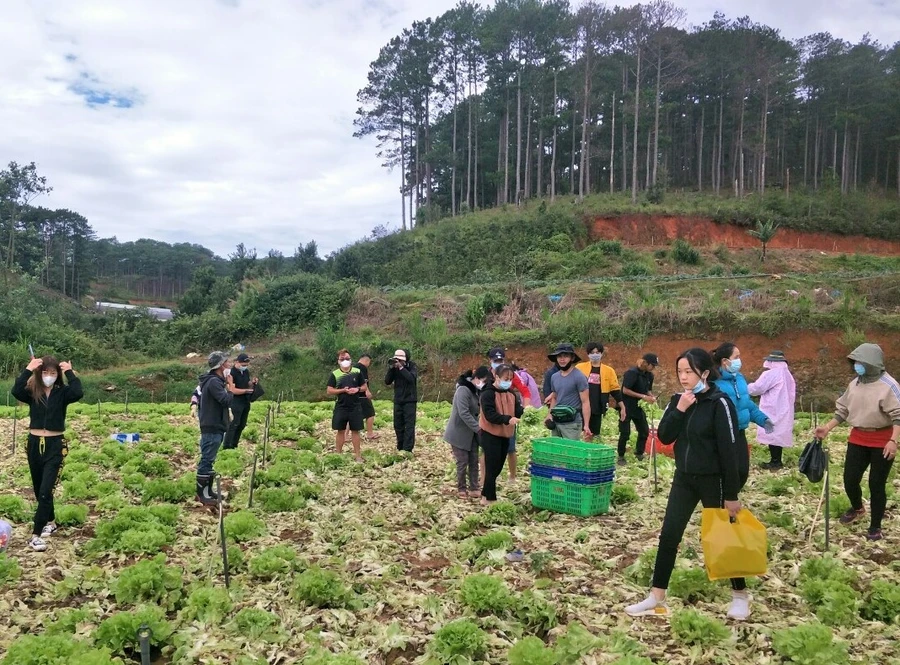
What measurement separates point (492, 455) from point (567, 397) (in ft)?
5.08

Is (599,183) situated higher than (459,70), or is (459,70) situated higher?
(459,70)

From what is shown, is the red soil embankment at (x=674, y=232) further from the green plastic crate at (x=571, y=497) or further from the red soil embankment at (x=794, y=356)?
the green plastic crate at (x=571, y=497)

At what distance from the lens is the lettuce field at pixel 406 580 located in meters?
4.42

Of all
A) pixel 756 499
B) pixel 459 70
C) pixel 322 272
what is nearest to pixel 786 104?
pixel 459 70

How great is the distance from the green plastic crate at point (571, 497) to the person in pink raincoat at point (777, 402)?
11.0 feet

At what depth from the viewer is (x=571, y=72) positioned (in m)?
50.0

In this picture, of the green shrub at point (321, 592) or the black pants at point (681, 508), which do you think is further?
the green shrub at point (321, 592)

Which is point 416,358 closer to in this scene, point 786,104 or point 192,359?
point 192,359

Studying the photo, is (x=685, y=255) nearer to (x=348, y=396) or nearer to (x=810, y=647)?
(x=348, y=396)

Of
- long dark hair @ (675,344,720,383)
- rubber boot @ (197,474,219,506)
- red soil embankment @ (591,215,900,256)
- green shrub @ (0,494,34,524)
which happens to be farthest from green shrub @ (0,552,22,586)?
red soil embankment @ (591,215,900,256)

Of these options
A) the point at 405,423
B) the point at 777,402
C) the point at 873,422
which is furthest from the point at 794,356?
the point at 873,422

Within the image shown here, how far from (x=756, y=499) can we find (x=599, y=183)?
188 ft

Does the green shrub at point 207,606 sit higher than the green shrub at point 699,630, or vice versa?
the green shrub at point 699,630

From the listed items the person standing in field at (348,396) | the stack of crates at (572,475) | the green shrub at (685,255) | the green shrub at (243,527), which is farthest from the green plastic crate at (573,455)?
the green shrub at (685,255)
